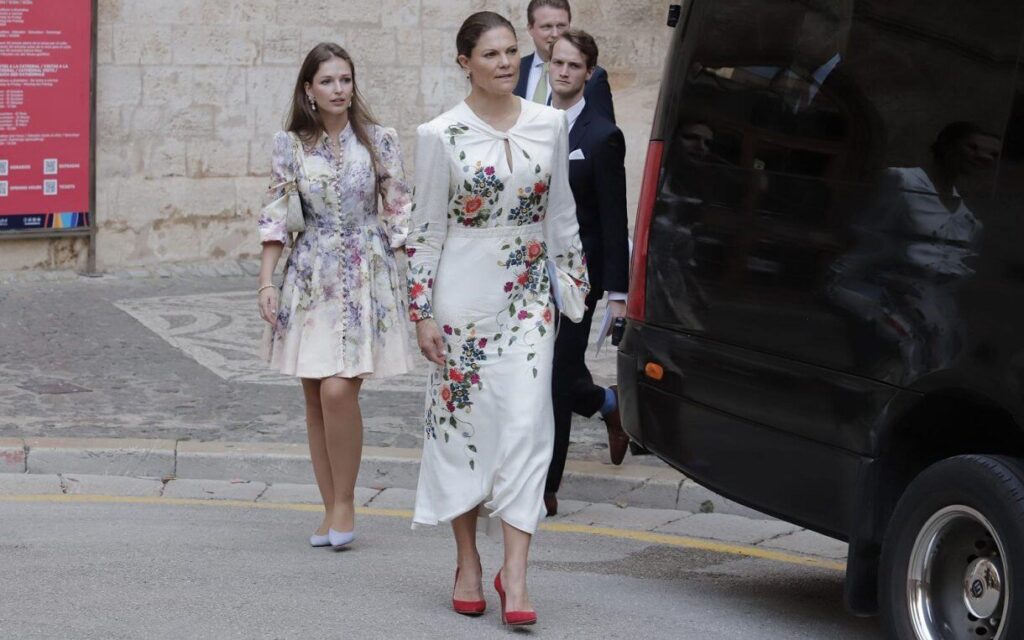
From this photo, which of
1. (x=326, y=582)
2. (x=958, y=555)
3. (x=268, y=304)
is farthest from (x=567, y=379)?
(x=958, y=555)

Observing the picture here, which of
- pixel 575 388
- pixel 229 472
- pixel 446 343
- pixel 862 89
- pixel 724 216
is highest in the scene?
pixel 862 89

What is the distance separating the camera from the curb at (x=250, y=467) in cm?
736

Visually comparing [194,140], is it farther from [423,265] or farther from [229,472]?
[423,265]

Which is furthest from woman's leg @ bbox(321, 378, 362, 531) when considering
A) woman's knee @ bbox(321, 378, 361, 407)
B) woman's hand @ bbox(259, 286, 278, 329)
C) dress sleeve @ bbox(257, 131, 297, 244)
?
dress sleeve @ bbox(257, 131, 297, 244)

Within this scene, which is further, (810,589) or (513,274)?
(810,589)

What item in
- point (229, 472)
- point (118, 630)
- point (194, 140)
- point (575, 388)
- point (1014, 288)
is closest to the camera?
point (1014, 288)

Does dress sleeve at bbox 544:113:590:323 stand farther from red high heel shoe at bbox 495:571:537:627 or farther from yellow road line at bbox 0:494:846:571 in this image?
A: yellow road line at bbox 0:494:846:571

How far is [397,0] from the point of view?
13312mm

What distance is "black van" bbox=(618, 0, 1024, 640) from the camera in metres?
4.32

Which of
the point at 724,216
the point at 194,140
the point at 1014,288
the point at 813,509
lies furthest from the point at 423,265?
the point at 194,140

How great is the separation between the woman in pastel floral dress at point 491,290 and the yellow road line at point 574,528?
1466 millimetres

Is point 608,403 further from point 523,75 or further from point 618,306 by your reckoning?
point 523,75

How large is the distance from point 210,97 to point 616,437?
20.7ft

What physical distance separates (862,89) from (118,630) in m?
2.64
